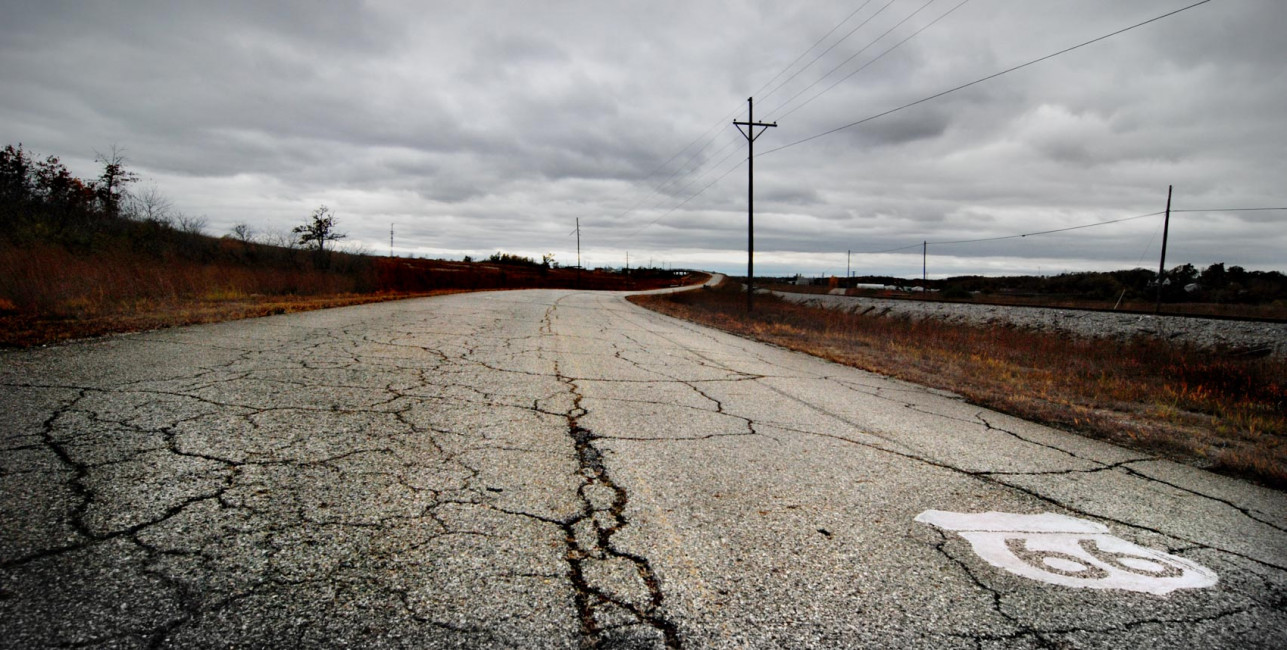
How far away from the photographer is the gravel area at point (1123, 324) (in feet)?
48.5

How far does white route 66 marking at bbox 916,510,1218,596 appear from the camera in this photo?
2.66m

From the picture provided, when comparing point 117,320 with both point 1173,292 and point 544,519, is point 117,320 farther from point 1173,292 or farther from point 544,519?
point 1173,292

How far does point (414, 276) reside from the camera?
36719 millimetres

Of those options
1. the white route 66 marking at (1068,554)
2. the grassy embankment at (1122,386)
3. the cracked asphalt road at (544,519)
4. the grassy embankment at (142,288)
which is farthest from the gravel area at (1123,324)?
the grassy embankment at (142,288)

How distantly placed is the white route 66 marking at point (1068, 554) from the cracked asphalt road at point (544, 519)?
0.29 ft

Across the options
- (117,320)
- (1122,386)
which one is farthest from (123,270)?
(1122,386)

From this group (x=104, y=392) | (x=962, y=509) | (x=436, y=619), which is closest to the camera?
(x=436, y=619)

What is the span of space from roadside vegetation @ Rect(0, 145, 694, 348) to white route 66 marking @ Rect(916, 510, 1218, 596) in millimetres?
9903

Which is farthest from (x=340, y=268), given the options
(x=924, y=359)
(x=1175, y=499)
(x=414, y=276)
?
(x=1175, y=499)

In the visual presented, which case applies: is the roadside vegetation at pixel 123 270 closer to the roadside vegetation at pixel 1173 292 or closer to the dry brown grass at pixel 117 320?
the dry brown grass at pixel 117 320

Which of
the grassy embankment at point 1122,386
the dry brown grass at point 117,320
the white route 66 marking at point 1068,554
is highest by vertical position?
the dry brown grass at point 117,320

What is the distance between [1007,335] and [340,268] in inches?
1198

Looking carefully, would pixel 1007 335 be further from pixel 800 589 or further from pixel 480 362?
pixel 800 589

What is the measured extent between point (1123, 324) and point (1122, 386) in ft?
42.4
